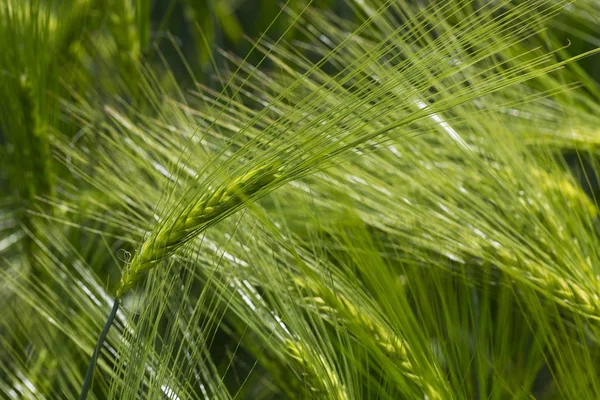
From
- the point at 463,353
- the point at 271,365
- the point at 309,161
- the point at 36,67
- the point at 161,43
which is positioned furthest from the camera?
the point at 161,43

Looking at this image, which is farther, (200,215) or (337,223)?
(337,223)

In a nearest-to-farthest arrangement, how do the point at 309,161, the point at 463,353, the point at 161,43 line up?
the point at 309,161
the point at 463,353
the point at 161,43

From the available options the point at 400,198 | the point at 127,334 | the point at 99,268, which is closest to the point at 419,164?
the point at 400,198

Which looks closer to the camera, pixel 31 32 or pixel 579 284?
pixel 579 284

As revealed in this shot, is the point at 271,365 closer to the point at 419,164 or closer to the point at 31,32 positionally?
the point at 419,164
